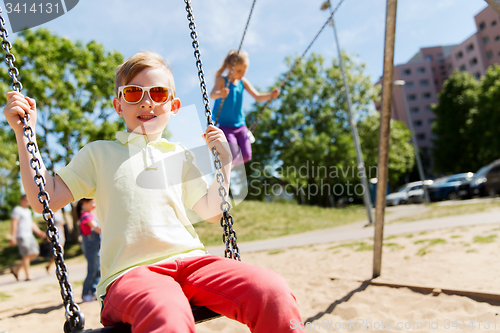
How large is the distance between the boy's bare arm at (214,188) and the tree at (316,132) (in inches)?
853

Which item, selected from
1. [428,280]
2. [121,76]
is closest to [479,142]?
[428,280]

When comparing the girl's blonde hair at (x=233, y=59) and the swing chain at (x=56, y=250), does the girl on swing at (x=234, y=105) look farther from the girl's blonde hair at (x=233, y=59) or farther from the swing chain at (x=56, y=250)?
the swing chain at (x=56, y=250)

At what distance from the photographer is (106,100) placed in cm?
1727

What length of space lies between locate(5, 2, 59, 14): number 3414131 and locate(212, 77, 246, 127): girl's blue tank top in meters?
1.71

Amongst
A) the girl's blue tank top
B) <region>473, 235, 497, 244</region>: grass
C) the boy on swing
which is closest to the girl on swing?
the girl's blue tank top

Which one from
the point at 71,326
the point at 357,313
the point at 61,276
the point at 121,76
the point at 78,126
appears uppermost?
the point at 78,126

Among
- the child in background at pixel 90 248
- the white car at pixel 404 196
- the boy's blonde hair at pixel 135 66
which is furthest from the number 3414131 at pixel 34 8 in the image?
the white car at pixel 404 196

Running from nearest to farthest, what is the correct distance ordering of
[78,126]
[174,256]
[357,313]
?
[174,256], [357,313], [78,126]

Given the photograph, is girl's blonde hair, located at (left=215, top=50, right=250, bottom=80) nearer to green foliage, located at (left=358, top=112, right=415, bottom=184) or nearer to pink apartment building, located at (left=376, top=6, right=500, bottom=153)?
green foliage, located at (left=358, top=112, right=415, bottom=184)

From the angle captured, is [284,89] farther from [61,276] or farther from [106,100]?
[61,276]

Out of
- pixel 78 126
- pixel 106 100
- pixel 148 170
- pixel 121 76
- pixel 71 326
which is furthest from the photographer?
pixel 106 100

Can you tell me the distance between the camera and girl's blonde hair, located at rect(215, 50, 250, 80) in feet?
13.0

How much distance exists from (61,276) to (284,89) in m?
25.7

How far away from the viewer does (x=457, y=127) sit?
36.5 metres
